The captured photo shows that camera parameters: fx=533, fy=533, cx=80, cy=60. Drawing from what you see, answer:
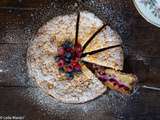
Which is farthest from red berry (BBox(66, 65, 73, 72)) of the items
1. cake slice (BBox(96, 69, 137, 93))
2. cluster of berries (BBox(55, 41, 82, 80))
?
cake slice (BBox(96, 69, 137, 93))

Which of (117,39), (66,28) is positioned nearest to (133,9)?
(117,39)

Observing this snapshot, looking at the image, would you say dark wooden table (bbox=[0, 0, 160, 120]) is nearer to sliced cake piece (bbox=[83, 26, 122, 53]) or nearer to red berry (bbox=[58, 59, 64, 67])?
sliced cake piece (bbox=[83, 26, 122, 53])

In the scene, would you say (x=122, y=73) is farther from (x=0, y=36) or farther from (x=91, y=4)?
(x=0, y=36)

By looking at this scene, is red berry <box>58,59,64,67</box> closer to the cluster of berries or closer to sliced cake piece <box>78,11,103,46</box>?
the cluster of berries

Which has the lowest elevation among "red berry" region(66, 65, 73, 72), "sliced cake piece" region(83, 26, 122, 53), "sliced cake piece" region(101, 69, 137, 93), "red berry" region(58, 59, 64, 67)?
"sliced cake piece" region(101, 69, 137, 93)

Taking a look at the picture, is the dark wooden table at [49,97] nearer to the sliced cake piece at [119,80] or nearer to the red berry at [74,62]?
the sliced cake piece at [119,80]

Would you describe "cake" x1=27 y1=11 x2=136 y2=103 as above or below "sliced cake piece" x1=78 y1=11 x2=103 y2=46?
below
